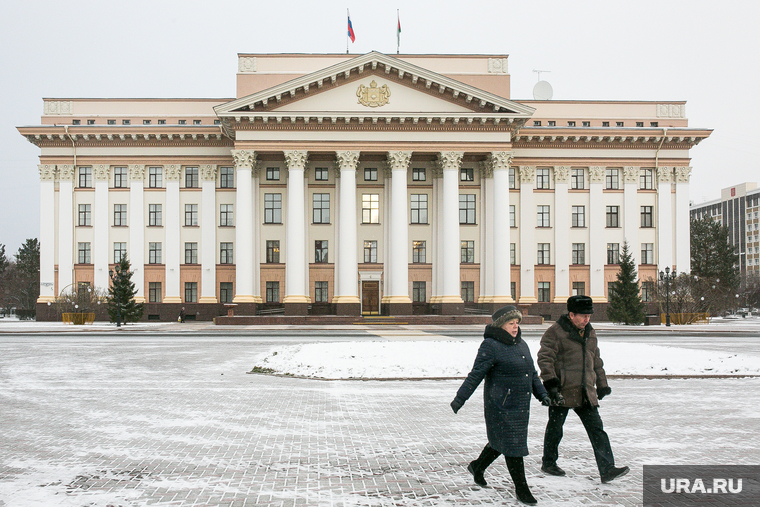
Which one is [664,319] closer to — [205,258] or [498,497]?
[205,258]

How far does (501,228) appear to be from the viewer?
4897cm

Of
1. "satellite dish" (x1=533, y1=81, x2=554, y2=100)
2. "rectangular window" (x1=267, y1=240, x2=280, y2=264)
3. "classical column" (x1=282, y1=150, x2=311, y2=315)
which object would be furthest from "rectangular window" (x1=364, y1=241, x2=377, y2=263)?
"satellite dish" (x1=533, y1=81, x2=554, y2=100)

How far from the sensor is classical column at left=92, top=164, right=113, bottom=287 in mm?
53344

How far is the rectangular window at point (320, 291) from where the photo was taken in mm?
52438

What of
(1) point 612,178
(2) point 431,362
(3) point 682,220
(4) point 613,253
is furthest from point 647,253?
(2) point 431,362

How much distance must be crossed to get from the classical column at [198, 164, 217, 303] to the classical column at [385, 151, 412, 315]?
1512 centimetres

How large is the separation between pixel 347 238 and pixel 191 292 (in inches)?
584

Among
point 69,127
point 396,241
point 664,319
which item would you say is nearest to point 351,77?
point 396,241

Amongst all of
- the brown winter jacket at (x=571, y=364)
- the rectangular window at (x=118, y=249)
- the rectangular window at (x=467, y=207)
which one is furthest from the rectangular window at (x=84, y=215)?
the brown winter jacket at (x=571, y=364)

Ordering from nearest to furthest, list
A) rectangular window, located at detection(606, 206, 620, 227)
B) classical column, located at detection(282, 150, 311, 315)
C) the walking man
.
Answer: the walking man < classical column, located at detection(282, 150, 311, 315) < rectangular window, located at detection(606, 206, 620, 227)

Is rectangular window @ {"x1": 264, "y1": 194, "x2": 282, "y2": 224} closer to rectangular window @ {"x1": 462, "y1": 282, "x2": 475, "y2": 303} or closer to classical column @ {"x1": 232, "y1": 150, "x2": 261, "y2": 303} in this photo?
classical column @ {"x1": 232, "y1": 150, "x2": 261, "y2": 303}

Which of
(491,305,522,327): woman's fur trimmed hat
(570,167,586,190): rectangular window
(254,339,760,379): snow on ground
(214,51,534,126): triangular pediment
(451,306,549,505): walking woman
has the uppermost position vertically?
(214,51,534,126): triangular pediment

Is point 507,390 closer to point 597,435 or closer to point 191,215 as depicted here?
point 597,435

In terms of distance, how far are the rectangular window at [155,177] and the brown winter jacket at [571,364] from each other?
51.2 m
